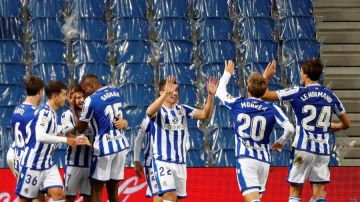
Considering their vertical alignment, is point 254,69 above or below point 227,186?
above

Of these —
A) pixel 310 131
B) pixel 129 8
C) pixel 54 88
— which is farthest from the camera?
pixel 129 8

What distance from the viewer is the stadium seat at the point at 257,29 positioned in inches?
586

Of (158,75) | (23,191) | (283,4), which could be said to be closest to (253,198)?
(23,191)

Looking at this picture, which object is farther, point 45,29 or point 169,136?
point 45,29

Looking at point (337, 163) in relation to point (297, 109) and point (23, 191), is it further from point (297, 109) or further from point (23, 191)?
point (23, 191)

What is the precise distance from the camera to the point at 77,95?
10.5 m

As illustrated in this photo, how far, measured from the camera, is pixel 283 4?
15.3m

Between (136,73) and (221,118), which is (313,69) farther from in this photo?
(136,73)

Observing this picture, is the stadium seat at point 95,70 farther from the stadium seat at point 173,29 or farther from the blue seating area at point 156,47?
the stadium seat at point 173,29

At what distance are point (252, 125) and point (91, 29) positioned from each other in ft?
18.4

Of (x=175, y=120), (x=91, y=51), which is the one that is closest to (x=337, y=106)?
(x=175, y=120)

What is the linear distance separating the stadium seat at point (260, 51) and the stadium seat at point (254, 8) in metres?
0.66

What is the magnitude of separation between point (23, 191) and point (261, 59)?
18.9 feet

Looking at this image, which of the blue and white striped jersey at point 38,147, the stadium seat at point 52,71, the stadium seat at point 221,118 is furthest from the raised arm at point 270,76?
the stadium seat at point 52,71
